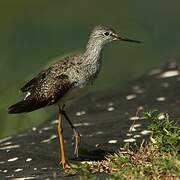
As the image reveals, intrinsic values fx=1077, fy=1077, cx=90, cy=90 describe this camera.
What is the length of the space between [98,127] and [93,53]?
1.54 metres

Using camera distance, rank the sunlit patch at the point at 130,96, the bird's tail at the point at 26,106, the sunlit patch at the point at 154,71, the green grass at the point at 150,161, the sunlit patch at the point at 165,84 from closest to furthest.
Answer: the green grass at the point at 150,161 < the bird's tail at the point at 26,106 < the sunlit patch at the point at 130,96 < the sunlit patch at the point at 165,84 < the sunlit patch at the point at 154,71

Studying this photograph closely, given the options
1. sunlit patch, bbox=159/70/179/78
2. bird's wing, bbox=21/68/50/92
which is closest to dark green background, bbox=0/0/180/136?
sunlit patch, bbox=159/70/179/78

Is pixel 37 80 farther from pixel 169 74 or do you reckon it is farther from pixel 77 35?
pixel 77 35

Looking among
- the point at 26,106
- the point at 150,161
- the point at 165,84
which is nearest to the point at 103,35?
the point at 26,106

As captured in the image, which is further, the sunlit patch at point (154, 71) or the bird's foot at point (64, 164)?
the sunlit patch at point (154, 71)

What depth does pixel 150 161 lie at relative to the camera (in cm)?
833

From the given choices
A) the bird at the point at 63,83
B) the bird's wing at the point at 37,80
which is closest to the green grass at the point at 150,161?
the bird at the point at 63,83

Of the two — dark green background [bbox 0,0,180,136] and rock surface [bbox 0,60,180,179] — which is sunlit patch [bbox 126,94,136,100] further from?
dark green background [bbox 0,0,180,136]

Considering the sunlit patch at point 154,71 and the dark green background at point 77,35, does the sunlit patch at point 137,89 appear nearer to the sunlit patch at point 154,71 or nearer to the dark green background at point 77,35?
the sunlit patch at point 154,71

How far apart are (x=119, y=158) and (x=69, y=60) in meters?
1.46

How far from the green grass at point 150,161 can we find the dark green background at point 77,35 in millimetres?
4338

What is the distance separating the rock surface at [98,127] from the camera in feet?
30.9

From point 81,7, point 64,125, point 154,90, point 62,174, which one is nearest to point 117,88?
point 154,90

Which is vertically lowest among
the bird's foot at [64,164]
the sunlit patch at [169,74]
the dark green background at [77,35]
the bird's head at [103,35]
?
the bird's foot at [64,164]
